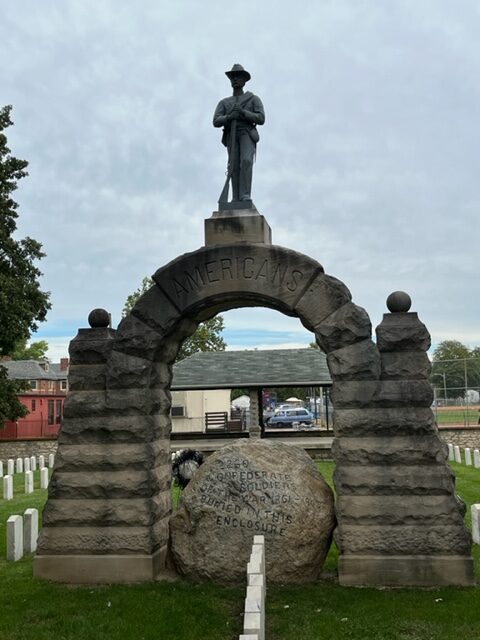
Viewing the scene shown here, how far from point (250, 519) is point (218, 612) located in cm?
118

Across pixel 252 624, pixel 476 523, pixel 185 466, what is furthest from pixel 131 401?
pixel 185 466

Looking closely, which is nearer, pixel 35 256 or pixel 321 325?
pixel 321 325

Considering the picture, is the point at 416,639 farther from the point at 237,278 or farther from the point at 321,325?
the point at 237,278

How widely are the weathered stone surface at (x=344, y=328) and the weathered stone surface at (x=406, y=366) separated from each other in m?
0.42

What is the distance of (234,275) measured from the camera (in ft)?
28.0

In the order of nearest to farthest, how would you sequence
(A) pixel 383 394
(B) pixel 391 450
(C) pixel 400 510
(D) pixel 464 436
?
1. (C) pixel 400 510
2. (B) pixel 391 450
3. (A) pixel 383 394
4. (D) pixel 464 436

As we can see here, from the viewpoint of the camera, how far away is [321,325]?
322 inches

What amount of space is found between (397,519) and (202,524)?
2.35 m

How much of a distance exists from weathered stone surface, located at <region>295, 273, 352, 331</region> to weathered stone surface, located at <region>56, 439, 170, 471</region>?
2.64 m

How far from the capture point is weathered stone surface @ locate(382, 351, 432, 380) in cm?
802

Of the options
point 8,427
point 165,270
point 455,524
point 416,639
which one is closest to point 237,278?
point 165,270

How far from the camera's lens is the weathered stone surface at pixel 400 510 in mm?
7668

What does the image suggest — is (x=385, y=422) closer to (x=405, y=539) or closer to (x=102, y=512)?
(x=405, y=539)

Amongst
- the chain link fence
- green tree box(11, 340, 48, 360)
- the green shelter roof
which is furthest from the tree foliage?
green tree box(11, 340, 48, 360)
